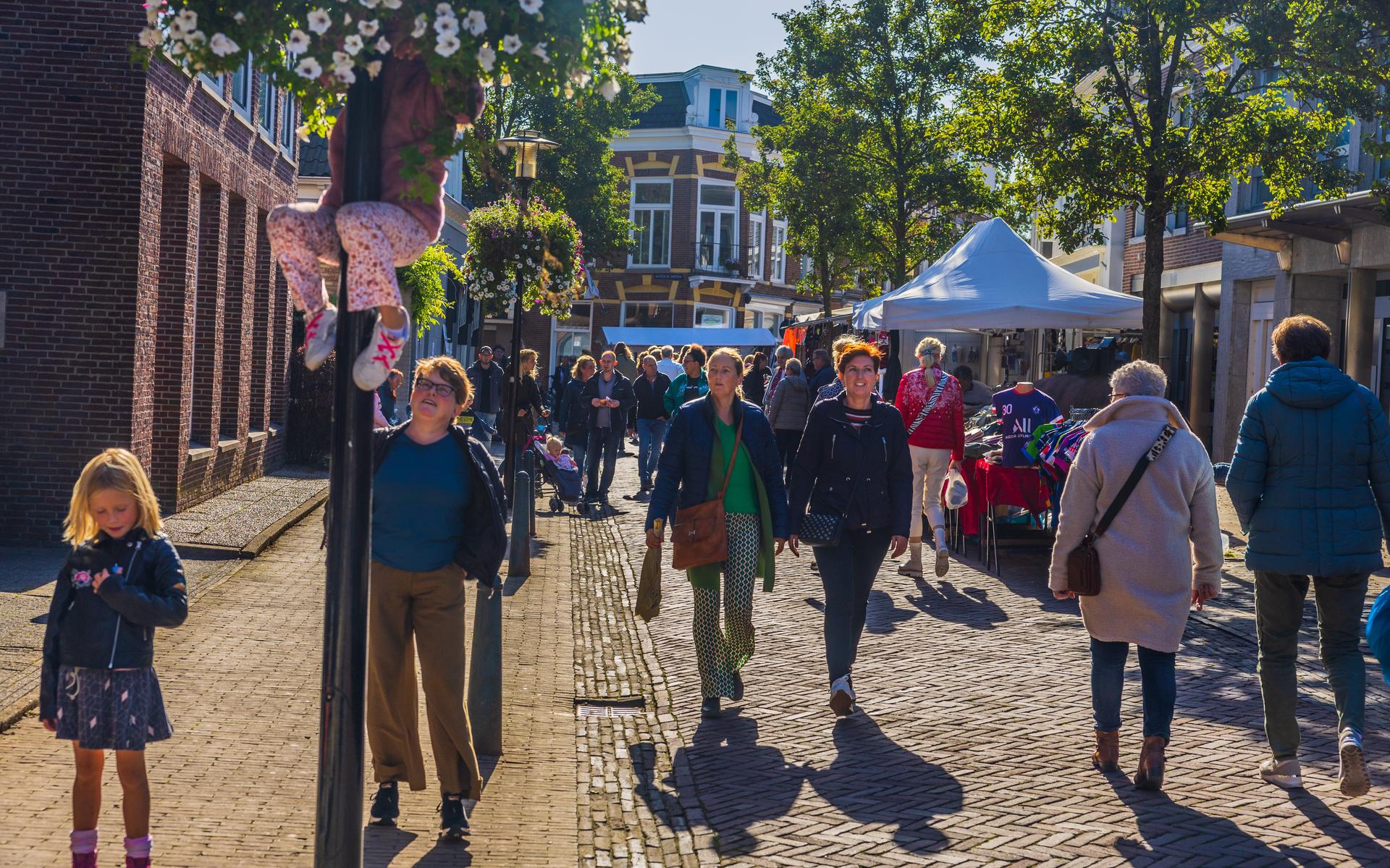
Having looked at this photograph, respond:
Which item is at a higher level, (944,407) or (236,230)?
(236,230)

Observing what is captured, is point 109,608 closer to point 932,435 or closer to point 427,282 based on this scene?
point 932,435

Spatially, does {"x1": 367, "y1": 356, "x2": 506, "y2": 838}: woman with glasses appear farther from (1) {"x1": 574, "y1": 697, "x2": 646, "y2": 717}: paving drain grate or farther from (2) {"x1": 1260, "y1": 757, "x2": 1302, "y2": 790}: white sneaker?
(2) {"x1": 1260, "y1": 757, "x2": 1302, "y2": 790}: white sneaker

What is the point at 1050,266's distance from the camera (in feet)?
55.6

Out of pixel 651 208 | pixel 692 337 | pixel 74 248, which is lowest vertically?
pixel 74 248

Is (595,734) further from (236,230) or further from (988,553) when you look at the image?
(236,230)

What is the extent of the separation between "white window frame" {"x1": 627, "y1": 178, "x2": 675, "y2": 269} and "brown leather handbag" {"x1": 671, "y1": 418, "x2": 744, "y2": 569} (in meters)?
46.7

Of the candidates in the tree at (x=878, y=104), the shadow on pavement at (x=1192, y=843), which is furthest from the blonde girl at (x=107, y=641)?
the tree at (x=878, y=104)

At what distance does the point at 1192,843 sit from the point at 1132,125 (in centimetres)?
1271

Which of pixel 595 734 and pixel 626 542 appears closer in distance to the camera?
pixel 595 734

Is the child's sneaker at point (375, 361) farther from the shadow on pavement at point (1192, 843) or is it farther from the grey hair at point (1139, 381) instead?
the grey hair at point (1139, 381)

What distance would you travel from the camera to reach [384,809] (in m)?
5.52

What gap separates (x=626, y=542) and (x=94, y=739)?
1038 cm

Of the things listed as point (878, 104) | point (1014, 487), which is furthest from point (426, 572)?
point (878, 104)

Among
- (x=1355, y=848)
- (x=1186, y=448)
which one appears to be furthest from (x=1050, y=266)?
(x=1355, y=848)
